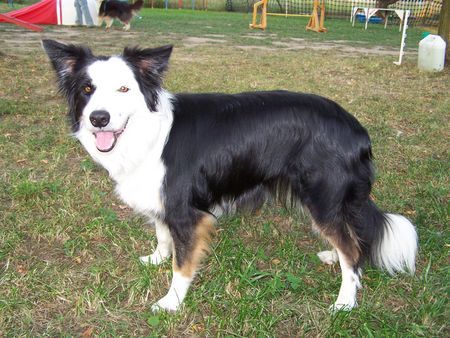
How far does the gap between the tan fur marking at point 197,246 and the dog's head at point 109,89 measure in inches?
25.3

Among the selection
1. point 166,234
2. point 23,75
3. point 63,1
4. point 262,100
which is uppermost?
point 63,1

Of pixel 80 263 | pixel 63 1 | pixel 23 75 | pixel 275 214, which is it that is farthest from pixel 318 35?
pixel 80 263

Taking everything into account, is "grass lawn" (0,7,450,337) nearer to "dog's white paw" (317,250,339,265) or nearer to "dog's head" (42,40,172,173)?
"dog's white paw" (317,250,339,265)

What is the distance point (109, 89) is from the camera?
243 centimetres

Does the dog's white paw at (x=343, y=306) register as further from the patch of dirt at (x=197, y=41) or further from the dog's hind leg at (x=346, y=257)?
the patch of dirt at (x=197, y=41)

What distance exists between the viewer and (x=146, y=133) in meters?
2.51

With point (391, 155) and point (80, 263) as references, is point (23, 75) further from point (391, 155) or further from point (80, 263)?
point (391, 155)

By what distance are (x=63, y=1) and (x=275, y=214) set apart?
572 inches

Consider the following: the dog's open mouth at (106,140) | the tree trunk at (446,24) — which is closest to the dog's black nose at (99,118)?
the dog's open mouth at (106,140)

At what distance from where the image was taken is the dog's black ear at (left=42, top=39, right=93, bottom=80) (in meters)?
2.48

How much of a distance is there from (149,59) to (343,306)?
1882mm

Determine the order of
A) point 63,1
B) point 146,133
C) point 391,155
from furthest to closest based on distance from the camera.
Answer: point 63,1 → point 391,155 → point 146,133

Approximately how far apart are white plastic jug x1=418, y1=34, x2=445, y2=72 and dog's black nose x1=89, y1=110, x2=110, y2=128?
7.98 metres

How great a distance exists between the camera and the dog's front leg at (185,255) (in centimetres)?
264
